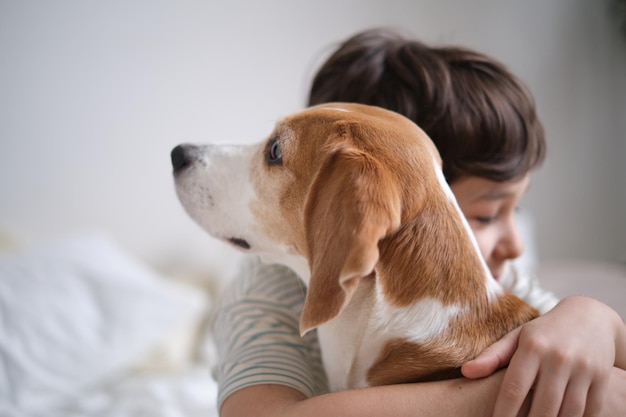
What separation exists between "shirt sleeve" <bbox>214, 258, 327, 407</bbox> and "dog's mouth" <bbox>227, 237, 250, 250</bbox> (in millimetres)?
164

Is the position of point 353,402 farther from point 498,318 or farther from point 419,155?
point 419,155

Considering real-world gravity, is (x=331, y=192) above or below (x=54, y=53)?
below

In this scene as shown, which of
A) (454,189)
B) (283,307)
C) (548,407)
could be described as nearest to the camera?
(548,407)

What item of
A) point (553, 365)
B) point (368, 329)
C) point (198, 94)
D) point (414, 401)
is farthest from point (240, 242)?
point (198, 94)

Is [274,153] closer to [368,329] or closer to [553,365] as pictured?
[368,329]

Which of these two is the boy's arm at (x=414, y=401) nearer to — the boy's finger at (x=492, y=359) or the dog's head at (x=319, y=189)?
the boy's finger at (x=492, y=359)

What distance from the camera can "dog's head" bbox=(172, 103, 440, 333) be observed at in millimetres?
653

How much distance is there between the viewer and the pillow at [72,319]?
1527 millimetres

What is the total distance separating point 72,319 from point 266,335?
39.0 inches

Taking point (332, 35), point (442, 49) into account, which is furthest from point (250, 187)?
point (332, 35)

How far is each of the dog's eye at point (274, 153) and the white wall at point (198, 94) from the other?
4.60ft

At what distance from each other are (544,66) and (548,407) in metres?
2.36

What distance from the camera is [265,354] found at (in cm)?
91

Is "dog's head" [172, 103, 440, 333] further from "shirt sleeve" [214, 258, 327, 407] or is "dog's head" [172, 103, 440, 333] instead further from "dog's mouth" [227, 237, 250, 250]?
"shirt sleeve" [214, 258, 327, 407]
